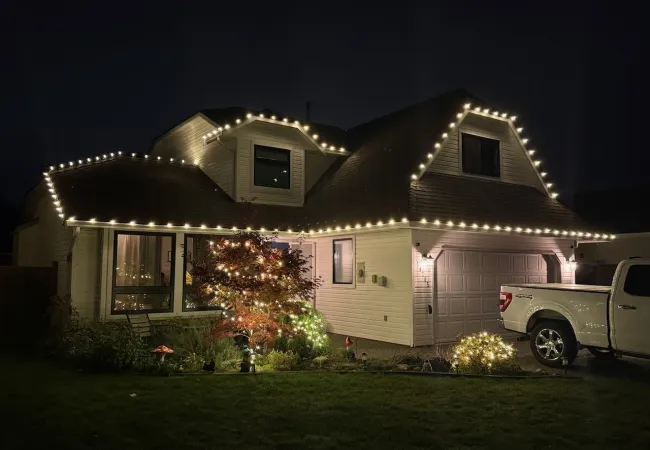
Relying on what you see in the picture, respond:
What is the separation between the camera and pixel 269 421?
22.1 ft

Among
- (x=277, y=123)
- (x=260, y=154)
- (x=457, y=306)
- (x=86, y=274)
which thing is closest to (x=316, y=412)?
(x=457, y=306)

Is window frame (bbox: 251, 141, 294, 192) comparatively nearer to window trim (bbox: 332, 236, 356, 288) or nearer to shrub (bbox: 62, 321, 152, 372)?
window trim (bbox: 332, 236, 356, 288)

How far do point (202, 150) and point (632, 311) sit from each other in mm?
12492

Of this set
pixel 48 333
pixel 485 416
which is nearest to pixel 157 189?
pixel 48 333

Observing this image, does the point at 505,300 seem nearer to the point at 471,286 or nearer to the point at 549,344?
the point at 549,344

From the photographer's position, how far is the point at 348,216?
14180 mm

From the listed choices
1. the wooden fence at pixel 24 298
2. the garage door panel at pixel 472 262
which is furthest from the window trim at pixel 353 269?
the wooden fence at pixel 24 298

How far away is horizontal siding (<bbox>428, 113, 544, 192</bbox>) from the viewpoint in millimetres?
14602

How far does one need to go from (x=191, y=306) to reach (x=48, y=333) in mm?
3209

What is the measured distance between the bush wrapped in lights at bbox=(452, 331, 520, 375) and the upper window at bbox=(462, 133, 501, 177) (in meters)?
6.23

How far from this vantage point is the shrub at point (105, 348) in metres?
9.70

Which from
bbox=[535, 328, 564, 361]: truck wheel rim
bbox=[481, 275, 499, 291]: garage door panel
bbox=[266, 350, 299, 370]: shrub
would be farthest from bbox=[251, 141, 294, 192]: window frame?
bbox=[535, 328, 564, 361]: truck wheel rim

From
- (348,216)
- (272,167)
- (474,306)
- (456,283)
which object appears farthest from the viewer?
(272,167)

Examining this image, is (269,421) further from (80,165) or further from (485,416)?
(80,165)
